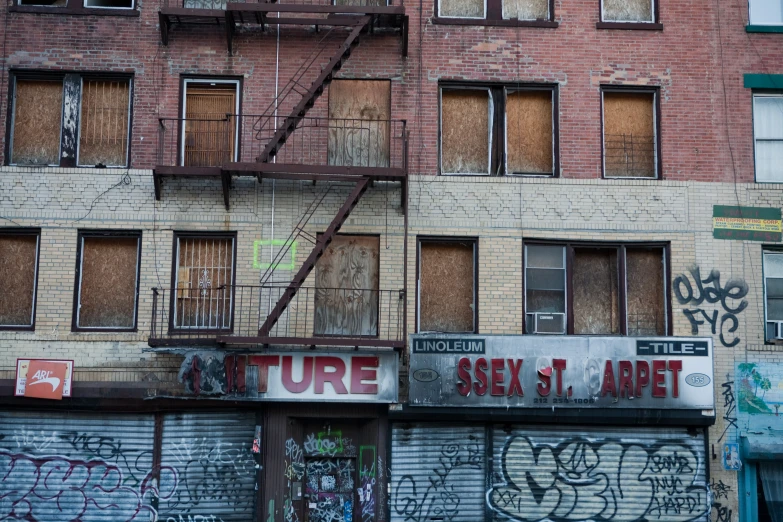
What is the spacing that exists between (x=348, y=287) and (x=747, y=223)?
7148mm

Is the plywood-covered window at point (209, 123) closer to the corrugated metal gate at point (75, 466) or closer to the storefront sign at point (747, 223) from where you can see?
the corrugated metal gate at point (75, 466)

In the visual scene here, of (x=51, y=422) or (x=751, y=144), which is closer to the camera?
(x=51, y=422)

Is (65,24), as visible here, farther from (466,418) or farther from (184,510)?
(466,418)

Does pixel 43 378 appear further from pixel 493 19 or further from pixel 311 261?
pixel 493 19

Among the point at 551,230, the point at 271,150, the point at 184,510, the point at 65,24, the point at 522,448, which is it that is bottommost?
the point at 184,510

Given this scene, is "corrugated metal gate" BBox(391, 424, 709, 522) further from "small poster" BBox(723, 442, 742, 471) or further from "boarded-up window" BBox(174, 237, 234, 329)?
"boarded-up window" BBox(174, 237, 234, 329)

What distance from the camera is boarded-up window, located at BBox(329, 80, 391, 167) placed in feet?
53.9

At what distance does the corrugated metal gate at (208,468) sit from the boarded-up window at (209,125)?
4482 millimetres

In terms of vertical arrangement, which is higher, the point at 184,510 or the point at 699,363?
the point at 699,363

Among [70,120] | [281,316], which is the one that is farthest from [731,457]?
[70,120]

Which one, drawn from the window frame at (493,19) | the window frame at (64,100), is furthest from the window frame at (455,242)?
the window frame at (64,100)

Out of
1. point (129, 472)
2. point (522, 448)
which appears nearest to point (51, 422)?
point (129, 472)

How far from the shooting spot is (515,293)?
16.1m

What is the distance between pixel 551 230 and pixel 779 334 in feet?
14.4
